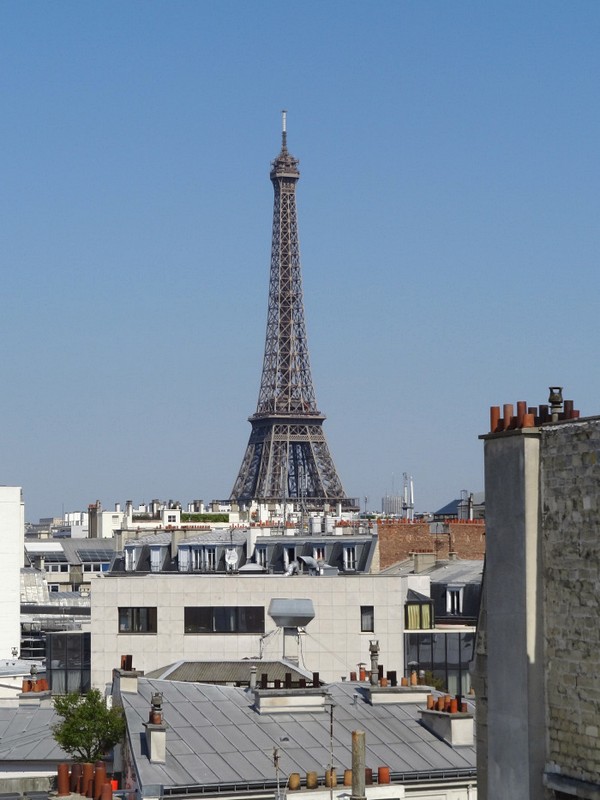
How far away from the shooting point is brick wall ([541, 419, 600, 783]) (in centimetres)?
1656

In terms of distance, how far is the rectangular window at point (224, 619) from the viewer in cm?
5772

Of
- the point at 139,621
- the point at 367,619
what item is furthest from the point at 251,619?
the point at 367,619

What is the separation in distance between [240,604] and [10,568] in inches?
1155

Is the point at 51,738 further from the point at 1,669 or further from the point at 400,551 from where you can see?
the point at 400,551

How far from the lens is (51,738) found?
1543 inches

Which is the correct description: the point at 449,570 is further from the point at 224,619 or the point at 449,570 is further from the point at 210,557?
the point at 224,619

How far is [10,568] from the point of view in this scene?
8488 cm

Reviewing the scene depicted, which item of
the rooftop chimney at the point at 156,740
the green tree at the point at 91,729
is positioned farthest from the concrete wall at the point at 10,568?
the rooftop chimney at the point at 156,740

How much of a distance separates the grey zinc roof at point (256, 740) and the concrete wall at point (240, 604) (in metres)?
24.6

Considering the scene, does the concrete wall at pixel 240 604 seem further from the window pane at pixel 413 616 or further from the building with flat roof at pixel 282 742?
the building with flat roof at pixel 282 742

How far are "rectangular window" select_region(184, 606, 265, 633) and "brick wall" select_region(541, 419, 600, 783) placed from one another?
4100 cm

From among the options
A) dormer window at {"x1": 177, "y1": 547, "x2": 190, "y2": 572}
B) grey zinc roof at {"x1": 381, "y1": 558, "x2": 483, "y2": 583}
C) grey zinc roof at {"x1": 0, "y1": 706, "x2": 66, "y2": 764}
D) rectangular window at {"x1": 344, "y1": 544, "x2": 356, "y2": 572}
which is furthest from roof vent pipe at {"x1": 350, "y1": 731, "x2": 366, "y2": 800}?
dormer window at {"x1": 177, "y1": 547, "x2": 190, "y2": 572}

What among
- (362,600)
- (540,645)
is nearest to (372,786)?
(540,645)

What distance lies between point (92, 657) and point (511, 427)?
41655mm
